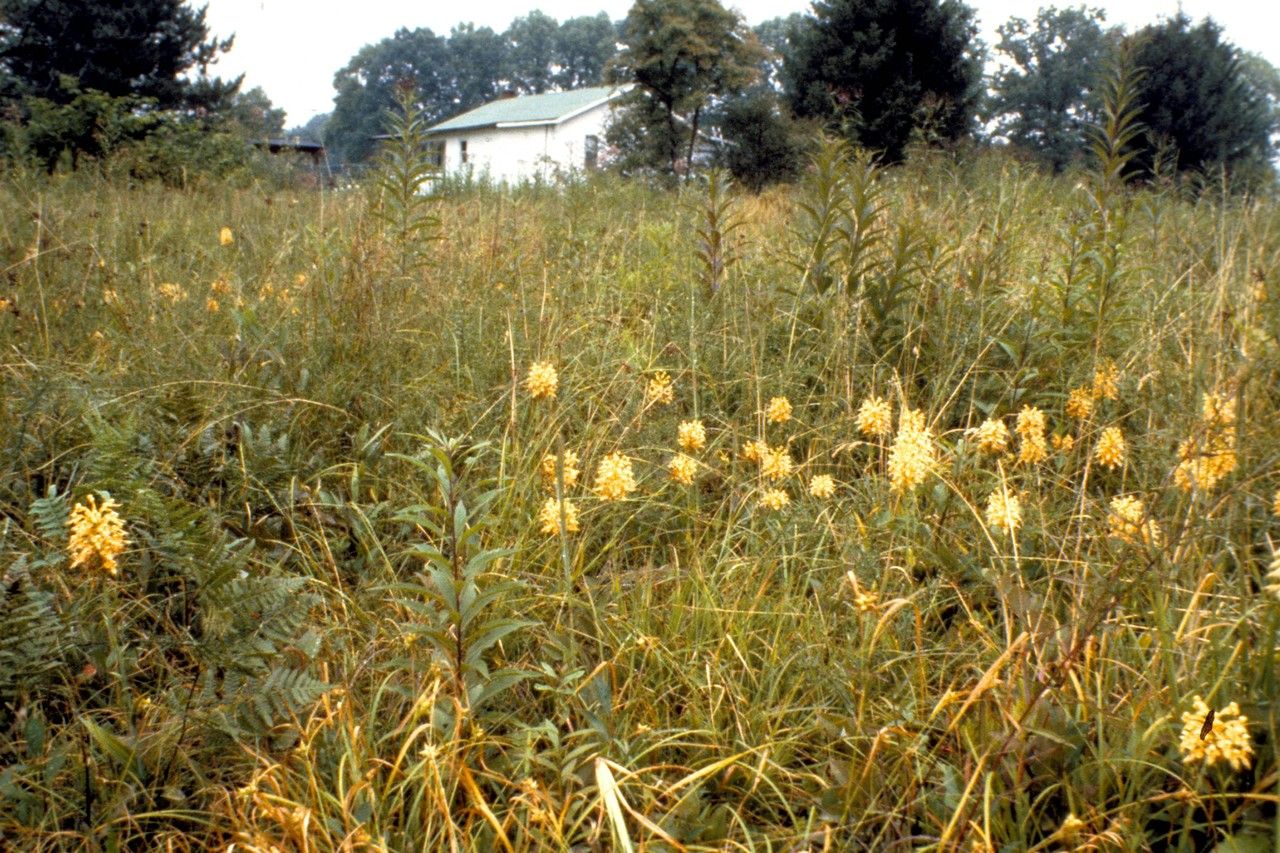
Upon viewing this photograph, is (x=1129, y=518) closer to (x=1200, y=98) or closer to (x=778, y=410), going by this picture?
(x=778, y=410)

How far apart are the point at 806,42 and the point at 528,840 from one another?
20727mm

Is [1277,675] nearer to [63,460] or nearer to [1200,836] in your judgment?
[1200,836]

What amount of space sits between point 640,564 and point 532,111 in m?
46.3

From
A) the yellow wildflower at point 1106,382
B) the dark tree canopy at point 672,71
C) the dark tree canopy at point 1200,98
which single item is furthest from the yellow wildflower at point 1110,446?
the dark tree canopy at point 1200,98

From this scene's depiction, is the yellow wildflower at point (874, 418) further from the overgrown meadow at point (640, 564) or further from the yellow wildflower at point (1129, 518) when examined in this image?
the yellow wildflower at point (1129, 518)

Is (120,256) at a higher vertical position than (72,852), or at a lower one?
higher

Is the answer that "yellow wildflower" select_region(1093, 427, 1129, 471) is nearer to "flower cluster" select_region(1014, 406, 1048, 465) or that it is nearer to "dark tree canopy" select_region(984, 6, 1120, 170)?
"flower cluster" select_region(1014, 406, 1048, 465)

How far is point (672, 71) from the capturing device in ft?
68.5

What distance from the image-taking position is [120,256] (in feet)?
14.8

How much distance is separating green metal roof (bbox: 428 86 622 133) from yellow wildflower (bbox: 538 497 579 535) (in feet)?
135

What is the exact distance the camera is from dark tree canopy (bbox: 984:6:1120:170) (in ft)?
121

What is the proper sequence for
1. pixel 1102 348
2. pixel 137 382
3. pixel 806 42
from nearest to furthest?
pixel 137 382 → pixel 1102 348 → pixel 806 42

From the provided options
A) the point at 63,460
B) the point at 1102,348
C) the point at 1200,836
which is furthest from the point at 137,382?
the point at 1102,348

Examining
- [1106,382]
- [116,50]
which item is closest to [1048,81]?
[116,50]
